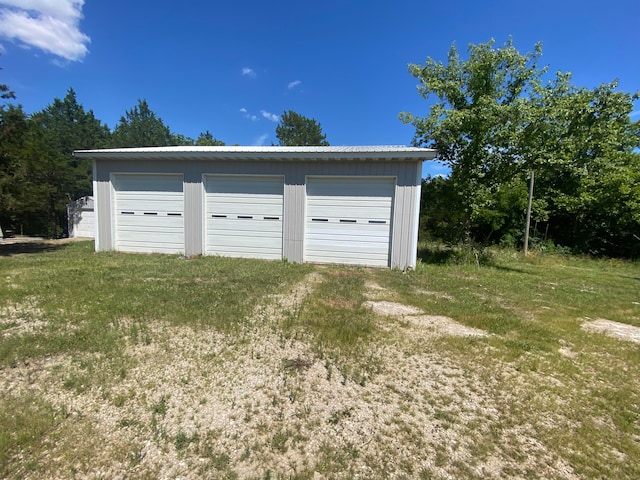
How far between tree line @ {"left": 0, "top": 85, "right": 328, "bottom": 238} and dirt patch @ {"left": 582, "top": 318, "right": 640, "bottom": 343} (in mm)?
14361

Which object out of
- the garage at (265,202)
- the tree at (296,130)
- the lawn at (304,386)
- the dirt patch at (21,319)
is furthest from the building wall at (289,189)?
the tree at (296,130)

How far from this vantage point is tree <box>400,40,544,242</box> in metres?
9.41

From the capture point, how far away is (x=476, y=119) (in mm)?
9391

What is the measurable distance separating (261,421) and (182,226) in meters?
8.00

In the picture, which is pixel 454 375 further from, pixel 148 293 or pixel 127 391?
pixel 148 293

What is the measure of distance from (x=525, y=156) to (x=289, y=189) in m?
7.68

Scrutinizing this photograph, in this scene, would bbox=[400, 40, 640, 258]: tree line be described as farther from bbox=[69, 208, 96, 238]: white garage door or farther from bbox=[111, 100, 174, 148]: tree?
bbox=[111, 100, 174, 148]: tree

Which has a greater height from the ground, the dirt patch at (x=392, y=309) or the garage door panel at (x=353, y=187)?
the garage door panel at (x=353, y=187)

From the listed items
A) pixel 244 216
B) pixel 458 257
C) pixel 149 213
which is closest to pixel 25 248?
pixel 149 213

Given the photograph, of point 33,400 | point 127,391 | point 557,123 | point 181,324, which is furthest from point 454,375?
point 557,123

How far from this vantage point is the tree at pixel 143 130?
136 feet

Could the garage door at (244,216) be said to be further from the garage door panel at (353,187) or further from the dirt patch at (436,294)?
the dirt patch at (436,294)

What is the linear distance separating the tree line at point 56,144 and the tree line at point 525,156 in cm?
1309

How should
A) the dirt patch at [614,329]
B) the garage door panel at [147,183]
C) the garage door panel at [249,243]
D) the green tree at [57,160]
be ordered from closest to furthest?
the dirt patch at [614,329] < the garage door panel at [249,243] < the garage door panel at [147,183] < the green tree at [57,160]
